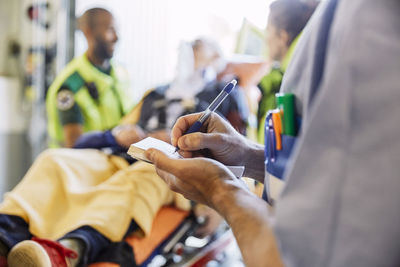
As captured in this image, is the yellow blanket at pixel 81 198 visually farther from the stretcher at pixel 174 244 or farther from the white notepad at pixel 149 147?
the white notepad at pixel 149 147

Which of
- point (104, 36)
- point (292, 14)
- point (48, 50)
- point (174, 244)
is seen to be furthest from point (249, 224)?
Answer: point (48, 50)

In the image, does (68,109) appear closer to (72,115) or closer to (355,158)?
(72,115)

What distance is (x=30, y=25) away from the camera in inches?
97.2

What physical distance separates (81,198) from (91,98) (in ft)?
3.01

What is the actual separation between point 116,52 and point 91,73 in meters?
0.31

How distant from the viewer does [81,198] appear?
3.78 ft

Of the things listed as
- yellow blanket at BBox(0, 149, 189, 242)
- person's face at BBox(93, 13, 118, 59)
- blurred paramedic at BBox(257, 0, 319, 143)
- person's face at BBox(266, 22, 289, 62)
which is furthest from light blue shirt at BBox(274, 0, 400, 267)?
person's face at BBox(93, 13, 118, 59)

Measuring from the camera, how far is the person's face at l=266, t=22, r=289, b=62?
143 centimetres

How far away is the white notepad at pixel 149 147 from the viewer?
627mm

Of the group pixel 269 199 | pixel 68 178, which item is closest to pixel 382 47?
pixel 269 199

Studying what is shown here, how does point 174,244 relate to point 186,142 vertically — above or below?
below

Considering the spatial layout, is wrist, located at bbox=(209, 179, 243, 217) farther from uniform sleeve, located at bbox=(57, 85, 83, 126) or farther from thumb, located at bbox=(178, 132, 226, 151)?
uniform sleeve, located at bbox=(57, 85, 83, 126)

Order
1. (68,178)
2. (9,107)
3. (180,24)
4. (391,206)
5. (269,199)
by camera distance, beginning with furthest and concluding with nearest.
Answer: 1. (9,107)
2. (180,24)
3. (68,178)
4. (269,199)
5. (391,206)

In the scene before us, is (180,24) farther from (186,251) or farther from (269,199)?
(269,199)
